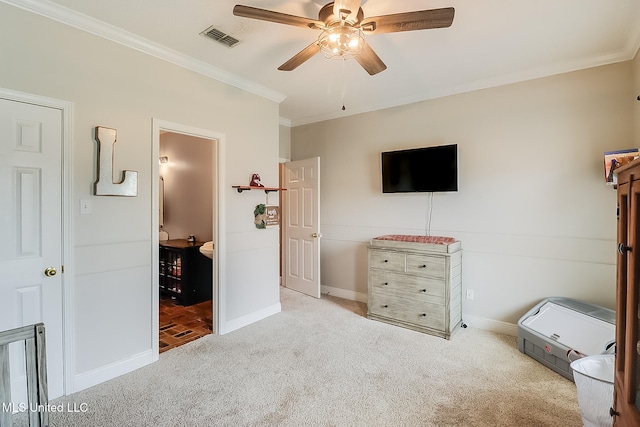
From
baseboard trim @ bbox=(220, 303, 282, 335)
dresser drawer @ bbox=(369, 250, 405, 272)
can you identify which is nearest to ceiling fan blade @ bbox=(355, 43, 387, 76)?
dresser drawer @ bbox=(369, 250, 405, 272)

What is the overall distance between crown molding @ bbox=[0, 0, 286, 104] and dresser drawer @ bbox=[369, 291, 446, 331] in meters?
2.83

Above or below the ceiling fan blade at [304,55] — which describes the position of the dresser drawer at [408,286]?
below

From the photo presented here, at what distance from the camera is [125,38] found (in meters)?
2.41

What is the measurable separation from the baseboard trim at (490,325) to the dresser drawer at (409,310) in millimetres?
520

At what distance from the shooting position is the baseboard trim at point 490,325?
320 cm

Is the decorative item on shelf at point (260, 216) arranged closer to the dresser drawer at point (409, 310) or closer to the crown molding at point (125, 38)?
the crown molding at point (125, 38)

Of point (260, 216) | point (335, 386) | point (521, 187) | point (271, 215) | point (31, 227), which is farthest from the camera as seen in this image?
point (271, 215)

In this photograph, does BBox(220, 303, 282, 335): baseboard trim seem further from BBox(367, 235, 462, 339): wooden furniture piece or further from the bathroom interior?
BBox(367, 235, 462, 339): wooden furniture piece

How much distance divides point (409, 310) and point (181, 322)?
2595 millimetres

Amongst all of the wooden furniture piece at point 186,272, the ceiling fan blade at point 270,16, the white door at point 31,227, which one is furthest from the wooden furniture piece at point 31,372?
the wooden furniture piece at point 186,272

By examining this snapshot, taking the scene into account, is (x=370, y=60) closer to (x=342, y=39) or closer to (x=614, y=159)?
(x=342, y=39)

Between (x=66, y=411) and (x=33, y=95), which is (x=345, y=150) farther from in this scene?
(x=66, y=411)

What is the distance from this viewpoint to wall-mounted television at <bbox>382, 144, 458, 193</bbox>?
3.40m

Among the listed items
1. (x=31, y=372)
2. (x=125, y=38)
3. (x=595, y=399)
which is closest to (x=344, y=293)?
(x=595, y=399)
